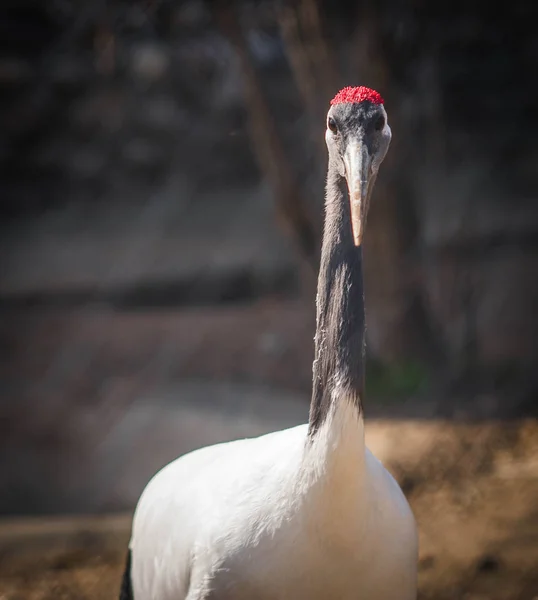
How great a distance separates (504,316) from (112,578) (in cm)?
355

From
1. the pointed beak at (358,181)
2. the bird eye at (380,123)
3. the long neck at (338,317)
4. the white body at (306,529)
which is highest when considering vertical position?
the bird eye at (380,123)

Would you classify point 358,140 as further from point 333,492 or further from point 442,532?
point 442,532

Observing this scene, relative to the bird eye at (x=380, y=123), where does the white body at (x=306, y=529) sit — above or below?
below

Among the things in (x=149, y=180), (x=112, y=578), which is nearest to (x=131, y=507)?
(x=112, y=578)

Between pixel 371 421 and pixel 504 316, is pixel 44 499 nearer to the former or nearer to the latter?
pixel 371 421

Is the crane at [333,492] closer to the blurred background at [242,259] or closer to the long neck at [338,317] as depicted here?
the long neck at [338,317]

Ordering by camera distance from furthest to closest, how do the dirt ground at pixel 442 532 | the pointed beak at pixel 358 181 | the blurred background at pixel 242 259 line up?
the blurred background at pixel 242 259
the dirt ground at pixel 442 532
the pointed beak at pixel 358 181

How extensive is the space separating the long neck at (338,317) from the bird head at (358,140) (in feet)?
0.28

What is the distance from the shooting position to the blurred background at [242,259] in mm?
3865

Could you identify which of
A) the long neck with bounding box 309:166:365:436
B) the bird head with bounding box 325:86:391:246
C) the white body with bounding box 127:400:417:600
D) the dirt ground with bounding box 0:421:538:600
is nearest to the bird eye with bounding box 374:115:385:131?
the bird head with bounding box 325:86:391:246

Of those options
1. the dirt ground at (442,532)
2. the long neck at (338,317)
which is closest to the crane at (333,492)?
the long neck at (338,317)

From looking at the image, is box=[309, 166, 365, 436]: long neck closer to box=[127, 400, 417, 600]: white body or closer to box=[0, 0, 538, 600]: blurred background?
box=[127, 400, 417, 600]: white body

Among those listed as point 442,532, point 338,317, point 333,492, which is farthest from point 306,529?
point 442,532

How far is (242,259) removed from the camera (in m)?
7.29
